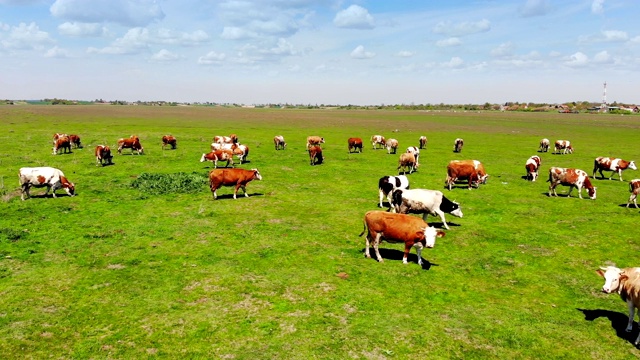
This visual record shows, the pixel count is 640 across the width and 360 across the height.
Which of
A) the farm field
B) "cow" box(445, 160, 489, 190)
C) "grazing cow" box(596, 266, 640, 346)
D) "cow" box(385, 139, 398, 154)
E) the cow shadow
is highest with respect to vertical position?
"cow" box(385, 139, 398, 154)

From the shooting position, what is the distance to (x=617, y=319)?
952 cm

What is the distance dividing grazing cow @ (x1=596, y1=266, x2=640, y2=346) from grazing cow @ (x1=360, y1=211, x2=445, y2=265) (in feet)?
14.7

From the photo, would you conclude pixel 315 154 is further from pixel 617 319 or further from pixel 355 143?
pixel 617 319

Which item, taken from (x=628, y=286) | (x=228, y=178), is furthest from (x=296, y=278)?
(x=228, y=178)

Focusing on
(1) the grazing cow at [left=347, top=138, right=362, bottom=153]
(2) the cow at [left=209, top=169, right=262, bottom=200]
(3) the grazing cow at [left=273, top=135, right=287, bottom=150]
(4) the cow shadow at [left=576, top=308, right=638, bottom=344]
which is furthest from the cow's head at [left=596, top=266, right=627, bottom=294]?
(3) the grazing cow at [left=273, top=135, right=287, bottom=150]

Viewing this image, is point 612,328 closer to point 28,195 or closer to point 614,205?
point 614,205

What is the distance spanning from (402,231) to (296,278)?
145 inches

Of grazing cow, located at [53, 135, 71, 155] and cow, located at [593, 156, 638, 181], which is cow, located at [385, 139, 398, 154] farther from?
grazing cow, located at [53, 135, 71, 155]

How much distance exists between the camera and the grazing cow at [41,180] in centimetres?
1969

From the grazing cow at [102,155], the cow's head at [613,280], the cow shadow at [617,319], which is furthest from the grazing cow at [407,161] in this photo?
the grazing cow at [102,155]

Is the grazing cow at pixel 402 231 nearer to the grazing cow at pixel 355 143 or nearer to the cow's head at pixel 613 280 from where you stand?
the cow's head at pixel 613 280

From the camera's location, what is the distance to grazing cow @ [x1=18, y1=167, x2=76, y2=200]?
64.6 ft

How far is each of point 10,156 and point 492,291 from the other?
1495 inches

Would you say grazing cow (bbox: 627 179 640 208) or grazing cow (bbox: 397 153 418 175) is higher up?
grazing cow (bbox: 397 153 418 175)
